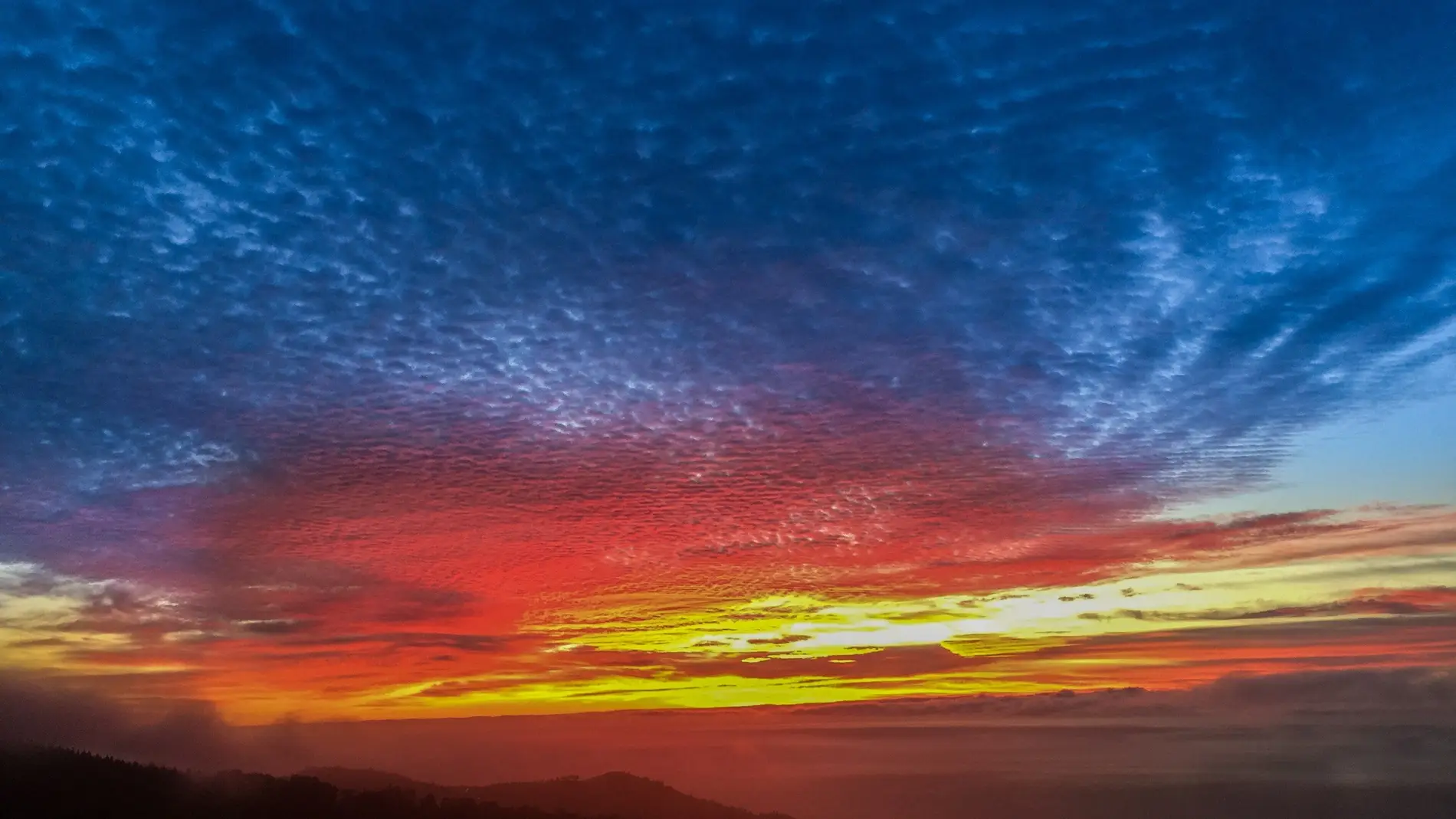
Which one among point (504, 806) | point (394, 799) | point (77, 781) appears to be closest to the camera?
point (77, 781)

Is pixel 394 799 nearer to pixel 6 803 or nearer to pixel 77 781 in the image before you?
pixel 77 781

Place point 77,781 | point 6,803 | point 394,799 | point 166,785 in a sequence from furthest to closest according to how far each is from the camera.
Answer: point 394,799 < point 166,785 < point 77,781 < point 6,803

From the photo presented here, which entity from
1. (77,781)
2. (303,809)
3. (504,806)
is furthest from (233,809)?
(504,806)

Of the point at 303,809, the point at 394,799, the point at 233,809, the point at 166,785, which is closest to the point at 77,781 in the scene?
the point at 166,785

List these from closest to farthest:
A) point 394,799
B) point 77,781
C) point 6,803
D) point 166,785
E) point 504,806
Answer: point 6,803 → point 77,781 → point 166,785 → point 394,799 → point 504,806

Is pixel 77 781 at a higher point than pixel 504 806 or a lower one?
higher

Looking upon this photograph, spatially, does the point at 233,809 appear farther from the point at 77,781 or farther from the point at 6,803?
the point at 6,803

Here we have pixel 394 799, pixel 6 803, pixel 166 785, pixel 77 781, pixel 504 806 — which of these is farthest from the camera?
pixel 504 806

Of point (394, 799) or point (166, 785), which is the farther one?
point (394, 799)

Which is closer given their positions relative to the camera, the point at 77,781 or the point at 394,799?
the point at 77,781
